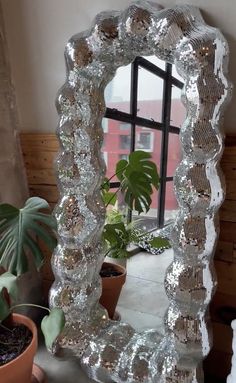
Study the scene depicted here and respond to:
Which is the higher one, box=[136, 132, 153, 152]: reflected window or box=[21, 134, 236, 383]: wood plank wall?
box=[136, 132, 153, 152]: reflected window

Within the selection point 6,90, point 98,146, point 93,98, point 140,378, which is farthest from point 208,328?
point 6,90

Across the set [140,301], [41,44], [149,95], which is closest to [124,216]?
[140,301]

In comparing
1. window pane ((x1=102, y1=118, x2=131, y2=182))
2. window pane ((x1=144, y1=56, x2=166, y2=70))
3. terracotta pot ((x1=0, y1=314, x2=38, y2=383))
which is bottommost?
terracotta pot ((x1=0, y1=314, x2=38, y2=383))

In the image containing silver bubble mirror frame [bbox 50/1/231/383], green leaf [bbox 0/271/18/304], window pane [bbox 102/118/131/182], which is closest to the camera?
silver bubble mirror frame [bbox 50/1/231/383]

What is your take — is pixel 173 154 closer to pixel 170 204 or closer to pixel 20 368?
pixel 170 204

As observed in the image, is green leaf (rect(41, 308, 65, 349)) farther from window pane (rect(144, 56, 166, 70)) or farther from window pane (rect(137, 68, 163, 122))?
window pane (rect(144, 56, 166, 70))

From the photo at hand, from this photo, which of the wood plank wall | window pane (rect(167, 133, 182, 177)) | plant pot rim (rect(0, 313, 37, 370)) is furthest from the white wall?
plant pot rim (rect(0, 313, 37, 370))

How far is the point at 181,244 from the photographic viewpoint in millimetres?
864

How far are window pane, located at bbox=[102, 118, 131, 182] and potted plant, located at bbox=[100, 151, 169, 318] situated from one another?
24 mm

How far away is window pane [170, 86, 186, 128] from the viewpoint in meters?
0.89

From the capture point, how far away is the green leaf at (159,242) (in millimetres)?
960

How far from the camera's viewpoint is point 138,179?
994 mm

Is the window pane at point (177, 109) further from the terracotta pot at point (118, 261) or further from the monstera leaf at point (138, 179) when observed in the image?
the terracotta pot at point (118, 261)

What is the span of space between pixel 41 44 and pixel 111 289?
910mm
